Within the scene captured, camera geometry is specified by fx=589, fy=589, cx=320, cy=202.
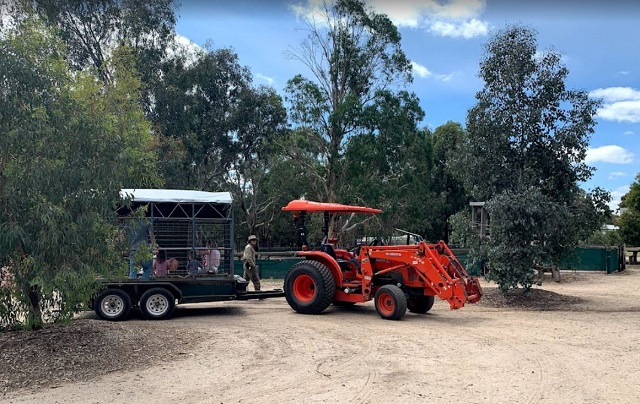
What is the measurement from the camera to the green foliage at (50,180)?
7211mm

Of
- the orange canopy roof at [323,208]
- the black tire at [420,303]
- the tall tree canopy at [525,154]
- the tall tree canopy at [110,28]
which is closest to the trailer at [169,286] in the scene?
the orange canopy roof at [323,208]

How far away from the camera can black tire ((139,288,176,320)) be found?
1162 cm

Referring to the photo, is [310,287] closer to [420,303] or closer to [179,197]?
[420,303]

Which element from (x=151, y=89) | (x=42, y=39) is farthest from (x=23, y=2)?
(x=151, y=89)

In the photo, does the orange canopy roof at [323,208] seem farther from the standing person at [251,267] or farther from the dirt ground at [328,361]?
the standing person at [251,267]

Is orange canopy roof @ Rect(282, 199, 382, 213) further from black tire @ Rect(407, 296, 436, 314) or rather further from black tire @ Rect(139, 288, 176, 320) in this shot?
black tire @ Rect(139, 288, 176, 320)

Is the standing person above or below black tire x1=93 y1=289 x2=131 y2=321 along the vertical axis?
above

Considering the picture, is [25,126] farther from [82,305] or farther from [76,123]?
[82,305]

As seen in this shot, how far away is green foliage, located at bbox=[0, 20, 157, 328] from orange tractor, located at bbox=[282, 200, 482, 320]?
5224 millimetres

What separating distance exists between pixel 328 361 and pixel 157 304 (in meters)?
5.09

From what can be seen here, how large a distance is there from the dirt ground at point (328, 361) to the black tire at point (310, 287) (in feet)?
1.61

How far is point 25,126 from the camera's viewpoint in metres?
7.29

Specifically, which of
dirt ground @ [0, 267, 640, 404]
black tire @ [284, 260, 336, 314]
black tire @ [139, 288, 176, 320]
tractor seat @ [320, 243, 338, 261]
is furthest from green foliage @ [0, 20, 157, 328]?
tractor seat @ [320, 243, 338, 261]

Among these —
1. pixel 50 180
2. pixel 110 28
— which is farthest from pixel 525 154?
pixel 110 28
